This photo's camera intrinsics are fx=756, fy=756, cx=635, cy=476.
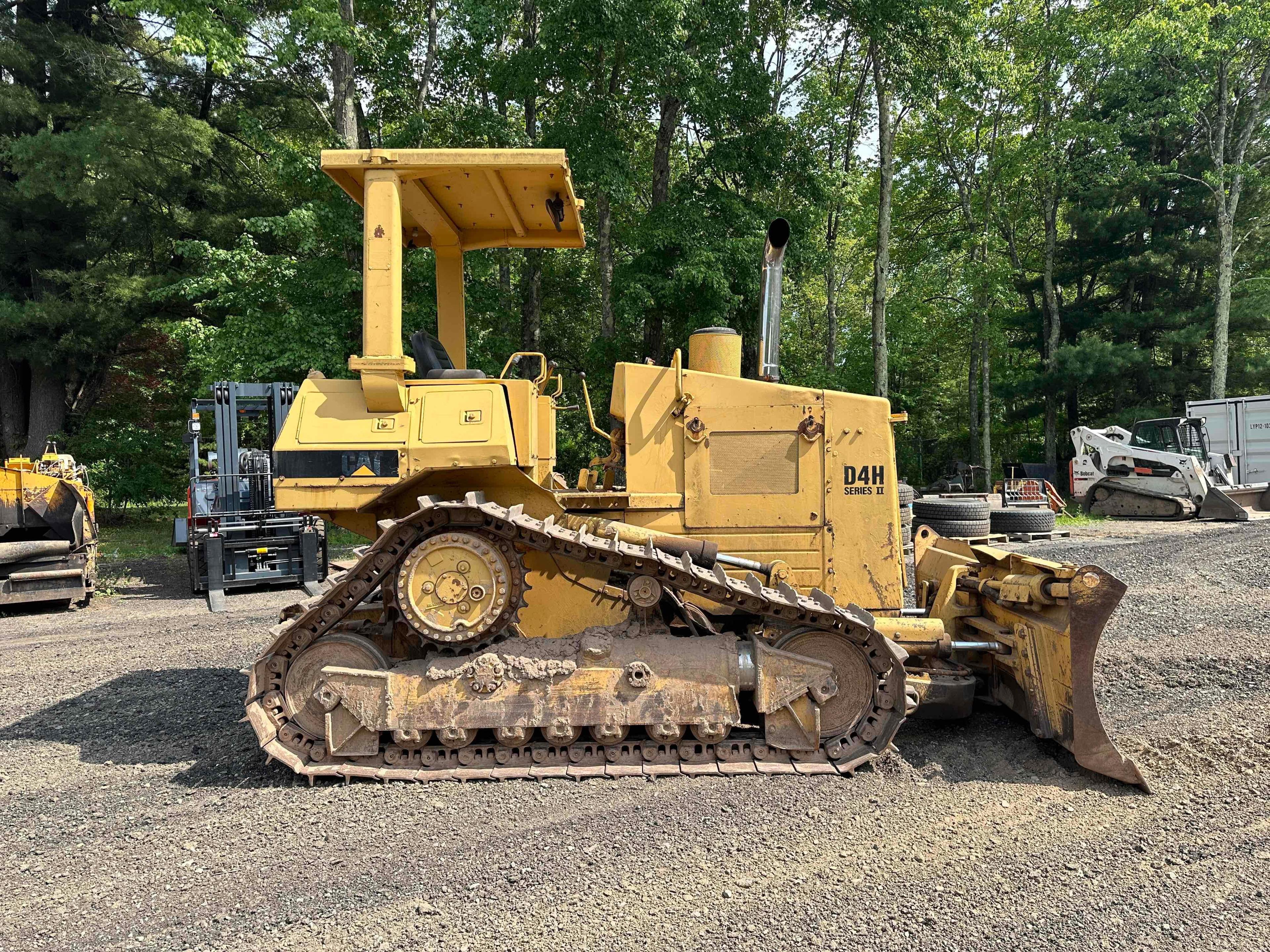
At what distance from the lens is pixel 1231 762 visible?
14.1 ft

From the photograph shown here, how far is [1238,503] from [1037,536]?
6959 mm

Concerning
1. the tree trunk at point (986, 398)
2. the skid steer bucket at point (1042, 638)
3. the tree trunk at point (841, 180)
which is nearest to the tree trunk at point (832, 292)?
the tree trunk at point (841, 180)

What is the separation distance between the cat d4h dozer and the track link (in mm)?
14

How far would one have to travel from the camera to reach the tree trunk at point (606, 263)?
17406 millimetres

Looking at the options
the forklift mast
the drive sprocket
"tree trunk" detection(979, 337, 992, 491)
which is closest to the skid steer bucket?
the drive sprocket

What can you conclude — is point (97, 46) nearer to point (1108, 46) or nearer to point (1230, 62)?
point (1108, 46)

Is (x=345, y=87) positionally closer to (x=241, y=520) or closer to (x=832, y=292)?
(x=241, y=520)

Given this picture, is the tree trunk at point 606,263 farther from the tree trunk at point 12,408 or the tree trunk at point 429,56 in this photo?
the tree trunk at point 12,408

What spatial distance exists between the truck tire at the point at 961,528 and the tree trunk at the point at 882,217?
33.8 feet

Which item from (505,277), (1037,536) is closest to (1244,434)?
(1037,536)

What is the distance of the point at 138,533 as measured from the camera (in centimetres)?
1902

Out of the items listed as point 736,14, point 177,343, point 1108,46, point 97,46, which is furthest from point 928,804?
point 1108,46

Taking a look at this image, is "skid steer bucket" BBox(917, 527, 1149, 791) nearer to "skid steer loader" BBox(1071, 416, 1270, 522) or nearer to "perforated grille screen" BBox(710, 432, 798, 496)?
"perforated grille screen" BBox(710, 432, 798, 496)

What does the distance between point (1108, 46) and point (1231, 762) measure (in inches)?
1025
